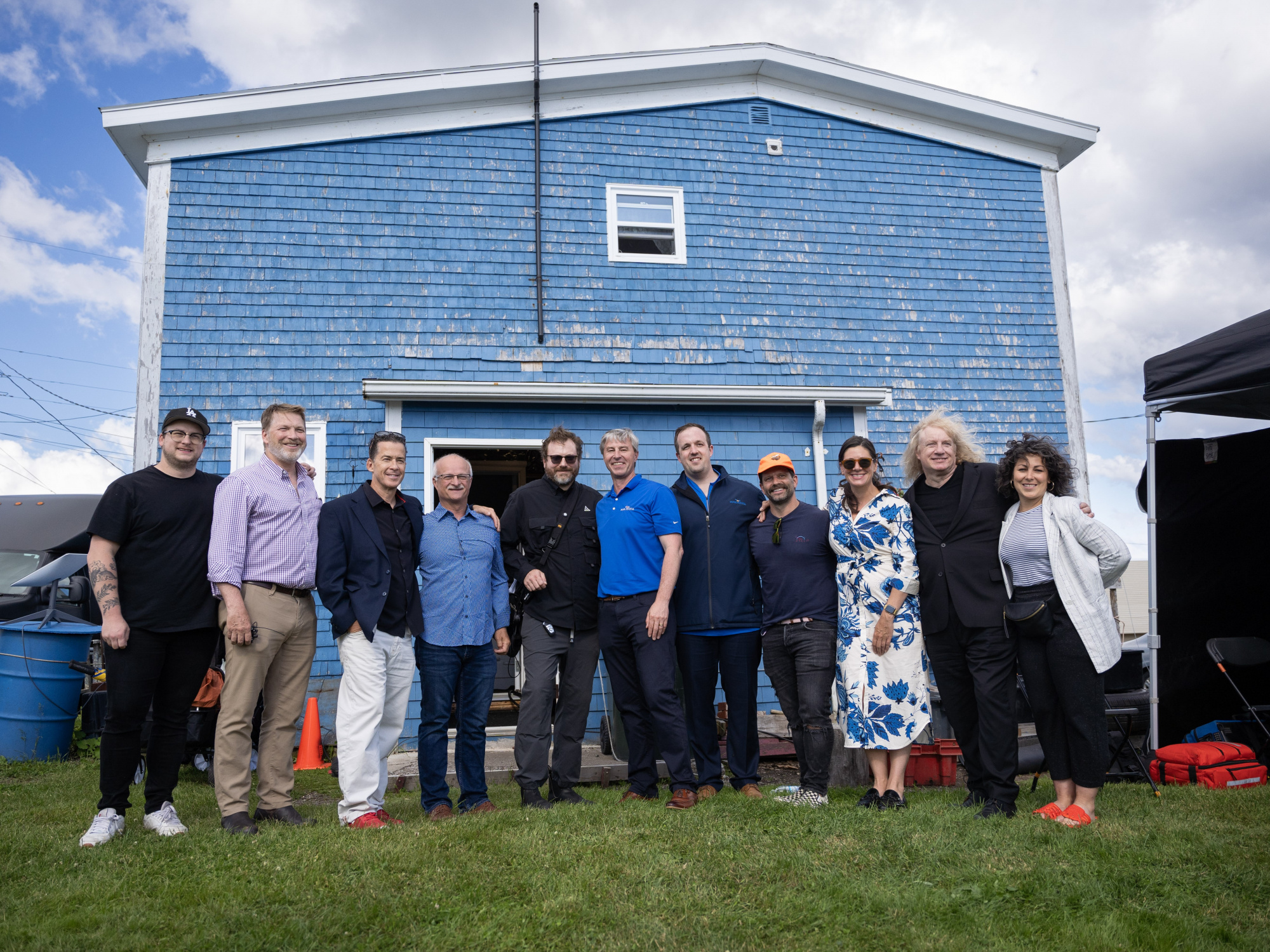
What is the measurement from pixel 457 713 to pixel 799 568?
1804 mm

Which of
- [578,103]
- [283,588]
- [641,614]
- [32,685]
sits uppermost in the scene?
[578,103]

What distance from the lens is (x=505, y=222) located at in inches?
335

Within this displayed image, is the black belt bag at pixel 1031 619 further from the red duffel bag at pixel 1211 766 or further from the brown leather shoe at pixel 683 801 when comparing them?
the red duffel bag at pixel 1211 766

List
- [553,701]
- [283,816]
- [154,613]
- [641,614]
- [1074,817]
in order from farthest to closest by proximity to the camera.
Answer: [553,701] → [641,614] → [283,816] → [1074,817] → [154,613]

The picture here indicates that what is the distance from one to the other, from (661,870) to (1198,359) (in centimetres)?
435

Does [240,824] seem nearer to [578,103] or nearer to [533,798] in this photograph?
[533,798]

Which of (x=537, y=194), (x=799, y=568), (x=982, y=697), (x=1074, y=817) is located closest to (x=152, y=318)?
(x=537, y=194)

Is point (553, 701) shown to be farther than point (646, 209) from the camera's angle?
No

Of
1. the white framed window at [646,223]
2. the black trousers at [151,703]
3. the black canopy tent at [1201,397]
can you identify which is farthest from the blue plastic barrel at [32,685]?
the black canopy tent at [1201,397]

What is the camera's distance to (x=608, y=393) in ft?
24.8

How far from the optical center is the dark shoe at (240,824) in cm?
366

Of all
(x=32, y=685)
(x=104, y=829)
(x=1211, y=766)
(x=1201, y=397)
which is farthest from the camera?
(x=32, y=685)

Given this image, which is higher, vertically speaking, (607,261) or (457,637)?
(607,261)

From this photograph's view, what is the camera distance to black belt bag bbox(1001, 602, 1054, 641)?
3.82 meters
